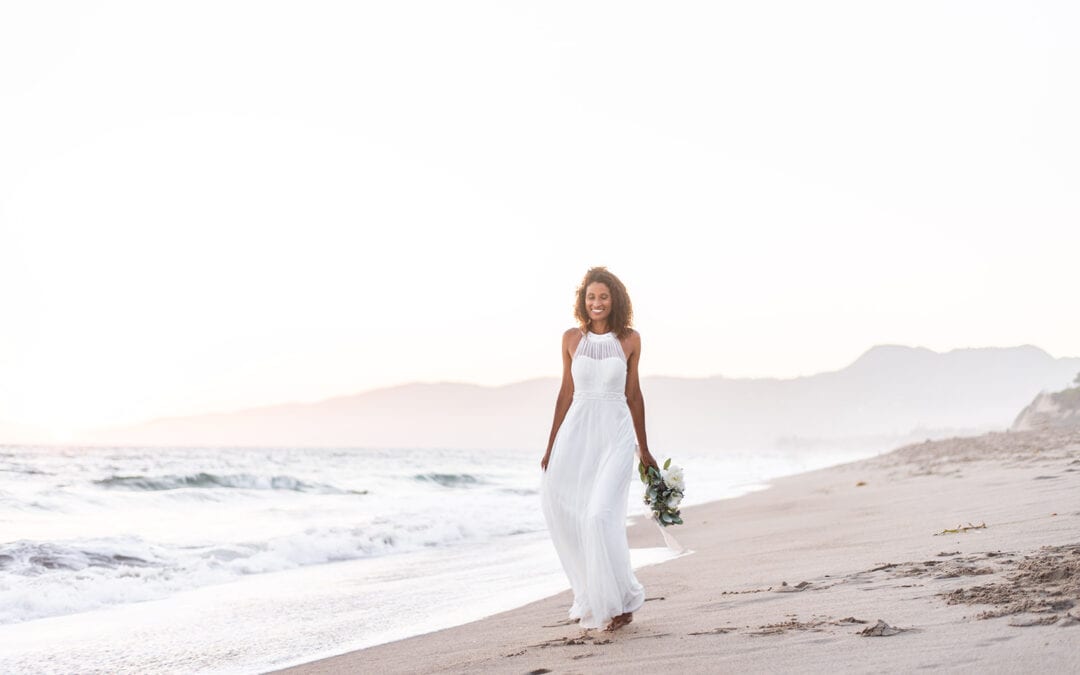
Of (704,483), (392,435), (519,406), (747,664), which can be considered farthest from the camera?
(519,406)

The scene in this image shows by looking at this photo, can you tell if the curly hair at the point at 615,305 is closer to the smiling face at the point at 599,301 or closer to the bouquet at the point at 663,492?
the smiling face at the point at 599,301

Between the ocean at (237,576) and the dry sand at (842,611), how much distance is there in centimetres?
97

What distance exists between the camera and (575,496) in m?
5.50

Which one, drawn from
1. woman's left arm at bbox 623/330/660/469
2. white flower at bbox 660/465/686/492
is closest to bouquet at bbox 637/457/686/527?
white flower at bbox 660/465/686/492

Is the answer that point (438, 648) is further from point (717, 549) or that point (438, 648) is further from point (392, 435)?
point (392, 435)

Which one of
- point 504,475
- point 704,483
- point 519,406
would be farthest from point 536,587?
point 519,406

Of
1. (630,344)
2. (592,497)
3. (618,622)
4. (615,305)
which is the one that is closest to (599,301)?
(615,305)

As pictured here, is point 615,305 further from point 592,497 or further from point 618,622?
point 618,622

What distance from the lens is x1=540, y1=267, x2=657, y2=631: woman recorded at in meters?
5.19

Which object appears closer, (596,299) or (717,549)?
(596,299)

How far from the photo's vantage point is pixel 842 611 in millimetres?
4652

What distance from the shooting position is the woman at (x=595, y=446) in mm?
5191

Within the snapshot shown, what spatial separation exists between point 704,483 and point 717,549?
759 inches

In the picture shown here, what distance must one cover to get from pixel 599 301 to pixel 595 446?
2.88ft
